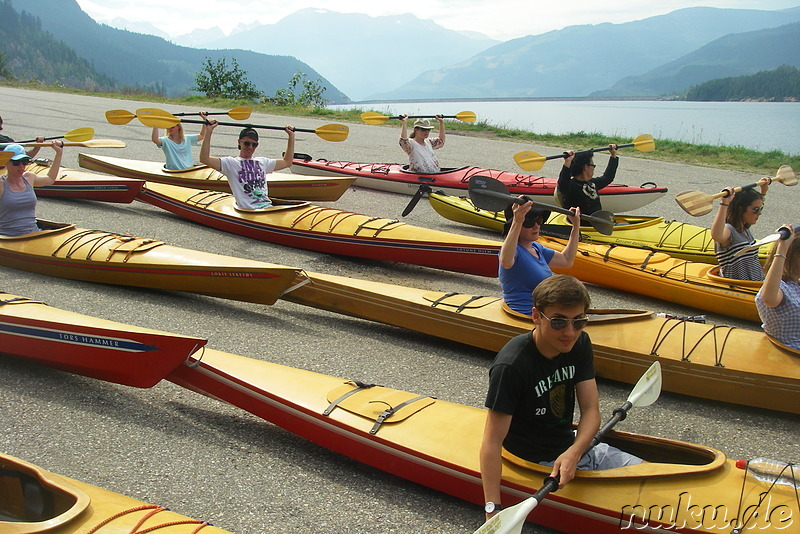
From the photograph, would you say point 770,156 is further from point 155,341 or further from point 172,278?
point 155,341

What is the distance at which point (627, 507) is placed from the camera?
9.39 ft

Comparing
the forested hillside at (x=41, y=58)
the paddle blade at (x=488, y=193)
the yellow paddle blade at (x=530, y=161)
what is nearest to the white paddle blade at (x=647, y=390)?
the paddle blade at (x=488, y=193)

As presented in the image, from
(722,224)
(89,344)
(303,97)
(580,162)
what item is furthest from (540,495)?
(303,97)

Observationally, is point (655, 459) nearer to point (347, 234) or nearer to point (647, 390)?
point (647, 390)

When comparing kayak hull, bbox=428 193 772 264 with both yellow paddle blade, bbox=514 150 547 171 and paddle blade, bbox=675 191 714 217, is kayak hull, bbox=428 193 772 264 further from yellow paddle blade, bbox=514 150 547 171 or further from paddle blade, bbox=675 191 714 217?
paddle blade, bbox=675 191 714 217

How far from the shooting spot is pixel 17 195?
6.11m

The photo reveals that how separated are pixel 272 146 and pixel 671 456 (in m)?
13.1

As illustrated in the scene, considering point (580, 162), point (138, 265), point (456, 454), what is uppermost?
point (580, 162)

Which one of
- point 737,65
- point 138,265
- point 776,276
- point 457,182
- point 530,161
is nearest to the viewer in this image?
point 776,276

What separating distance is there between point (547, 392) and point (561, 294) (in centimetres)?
46

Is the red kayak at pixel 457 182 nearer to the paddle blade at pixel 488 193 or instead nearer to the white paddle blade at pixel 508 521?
the paddle blade at pixel 488 193

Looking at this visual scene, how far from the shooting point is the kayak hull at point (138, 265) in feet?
18.4

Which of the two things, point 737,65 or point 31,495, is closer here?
point 31,495

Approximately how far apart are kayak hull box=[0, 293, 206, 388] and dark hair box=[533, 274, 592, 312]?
7.13ft
